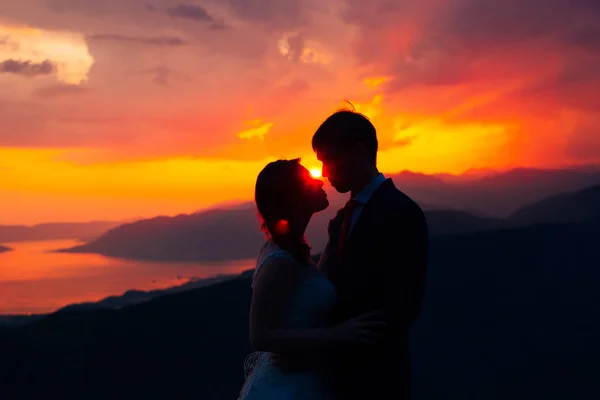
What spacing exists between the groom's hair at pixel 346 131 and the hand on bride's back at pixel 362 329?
0.84 meters

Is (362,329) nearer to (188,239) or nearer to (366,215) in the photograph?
(366,215)

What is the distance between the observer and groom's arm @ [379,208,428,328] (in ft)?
9.91

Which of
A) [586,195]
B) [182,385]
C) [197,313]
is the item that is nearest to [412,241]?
[182,385]

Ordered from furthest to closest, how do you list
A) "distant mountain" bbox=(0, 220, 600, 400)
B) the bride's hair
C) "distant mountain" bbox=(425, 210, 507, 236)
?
"distant mountain" bbox=(425, 210, 507, 236) < "distant mountain" bbox=(0, 220, 600, 400) < the bride's hair

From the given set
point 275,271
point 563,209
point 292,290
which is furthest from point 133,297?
point 563,209

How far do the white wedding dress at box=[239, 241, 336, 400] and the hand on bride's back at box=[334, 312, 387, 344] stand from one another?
174 millimetres

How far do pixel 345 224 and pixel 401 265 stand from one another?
366 mm

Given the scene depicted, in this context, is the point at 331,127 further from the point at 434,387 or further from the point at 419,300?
the point at 434,387

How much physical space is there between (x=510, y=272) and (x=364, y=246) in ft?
102

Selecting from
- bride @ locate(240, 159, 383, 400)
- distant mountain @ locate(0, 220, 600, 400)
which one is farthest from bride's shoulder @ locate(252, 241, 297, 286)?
distant mountain @ locate(0, 220, 600, 400)

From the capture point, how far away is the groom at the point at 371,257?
3.04 m

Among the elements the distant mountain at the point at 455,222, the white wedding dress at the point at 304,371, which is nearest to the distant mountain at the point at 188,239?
the distant mountain at the point at 455,222

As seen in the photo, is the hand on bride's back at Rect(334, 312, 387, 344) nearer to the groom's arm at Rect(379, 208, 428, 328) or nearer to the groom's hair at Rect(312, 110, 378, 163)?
the groom's arm at Rect(379, 208, 428, 328)

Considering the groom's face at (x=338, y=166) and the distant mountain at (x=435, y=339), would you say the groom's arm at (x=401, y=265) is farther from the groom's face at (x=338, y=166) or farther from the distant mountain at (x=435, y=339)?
the distant mountain at (x=435, y=339)
